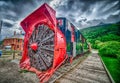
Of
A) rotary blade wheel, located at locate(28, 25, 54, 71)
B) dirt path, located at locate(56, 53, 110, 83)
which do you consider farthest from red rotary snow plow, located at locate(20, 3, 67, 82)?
dirt path, located at locate(56, 53, 110, 83)

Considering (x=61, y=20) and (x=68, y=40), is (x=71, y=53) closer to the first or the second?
(x=68, y=40)

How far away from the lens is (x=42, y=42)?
13.6 ft

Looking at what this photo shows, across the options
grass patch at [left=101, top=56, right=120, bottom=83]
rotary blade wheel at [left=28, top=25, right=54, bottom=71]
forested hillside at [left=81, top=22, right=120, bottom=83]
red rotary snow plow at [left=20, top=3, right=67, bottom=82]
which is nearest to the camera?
red rotary snow plow at [left=20, top=3, right=67, bottom=82]

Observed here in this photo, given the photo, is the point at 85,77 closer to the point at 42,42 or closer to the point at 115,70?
the point at 42,42

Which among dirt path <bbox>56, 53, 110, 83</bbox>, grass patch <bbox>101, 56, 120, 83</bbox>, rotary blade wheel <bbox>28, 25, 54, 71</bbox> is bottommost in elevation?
grass patch <bbox>101, 56, 120, 83</bbox>

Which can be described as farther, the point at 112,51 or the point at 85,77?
the point at 112,51

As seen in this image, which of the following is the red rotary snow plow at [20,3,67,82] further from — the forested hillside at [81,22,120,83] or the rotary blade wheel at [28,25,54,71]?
the forested hillside at [81,22,120,83]

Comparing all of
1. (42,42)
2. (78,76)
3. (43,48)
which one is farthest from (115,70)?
(42,42)

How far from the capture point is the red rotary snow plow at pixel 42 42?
11.9 ft

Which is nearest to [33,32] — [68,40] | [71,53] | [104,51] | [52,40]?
[52,40]

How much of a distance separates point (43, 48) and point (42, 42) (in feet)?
0.94

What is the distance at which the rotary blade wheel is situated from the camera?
394 cm

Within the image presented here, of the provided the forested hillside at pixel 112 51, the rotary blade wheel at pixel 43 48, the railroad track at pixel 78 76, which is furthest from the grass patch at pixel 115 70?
the rotary blade wheel at pixel 43 48

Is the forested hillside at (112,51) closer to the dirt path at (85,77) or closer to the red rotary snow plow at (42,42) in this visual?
the dirt path at (85,77)
